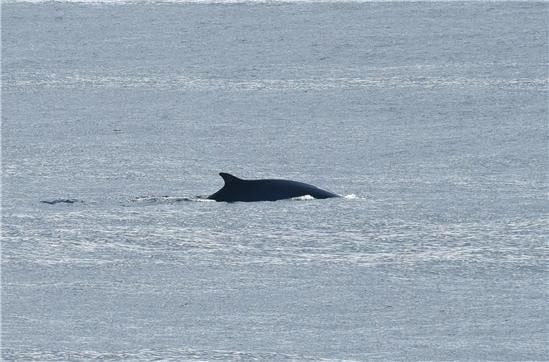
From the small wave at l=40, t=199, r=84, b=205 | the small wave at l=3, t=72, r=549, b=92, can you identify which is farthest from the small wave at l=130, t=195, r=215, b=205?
the small wave at l=3, t=72, r=549, b=92

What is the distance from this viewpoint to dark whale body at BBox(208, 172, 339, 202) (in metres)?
12.2

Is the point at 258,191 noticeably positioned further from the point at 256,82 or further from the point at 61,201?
the point at 256,82

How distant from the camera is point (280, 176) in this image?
14.3 meters

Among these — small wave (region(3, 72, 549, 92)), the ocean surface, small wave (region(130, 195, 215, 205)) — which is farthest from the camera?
small wave (region(3, 72, 549, 92))

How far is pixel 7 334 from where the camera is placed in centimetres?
751

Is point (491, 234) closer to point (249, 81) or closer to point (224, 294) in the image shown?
→ point (224, 294)

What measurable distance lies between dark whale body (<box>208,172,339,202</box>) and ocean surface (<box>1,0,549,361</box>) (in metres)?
0.17

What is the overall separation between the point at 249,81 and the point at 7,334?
15.0m

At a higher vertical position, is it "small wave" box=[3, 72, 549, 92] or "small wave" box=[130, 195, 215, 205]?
"small wave" box=[3, 72, 549, 92]

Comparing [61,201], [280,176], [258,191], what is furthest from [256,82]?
[61,201]

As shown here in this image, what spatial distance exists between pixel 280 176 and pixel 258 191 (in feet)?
6.46

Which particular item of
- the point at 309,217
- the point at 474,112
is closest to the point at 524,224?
the point at 309,217

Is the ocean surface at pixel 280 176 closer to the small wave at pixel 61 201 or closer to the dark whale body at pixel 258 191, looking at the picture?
the small wave at pixel 61 201

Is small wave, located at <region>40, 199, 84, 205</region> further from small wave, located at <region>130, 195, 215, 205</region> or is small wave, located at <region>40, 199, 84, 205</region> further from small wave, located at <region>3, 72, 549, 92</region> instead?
small wave, located at <region>3, 72, 549, 92</region>
